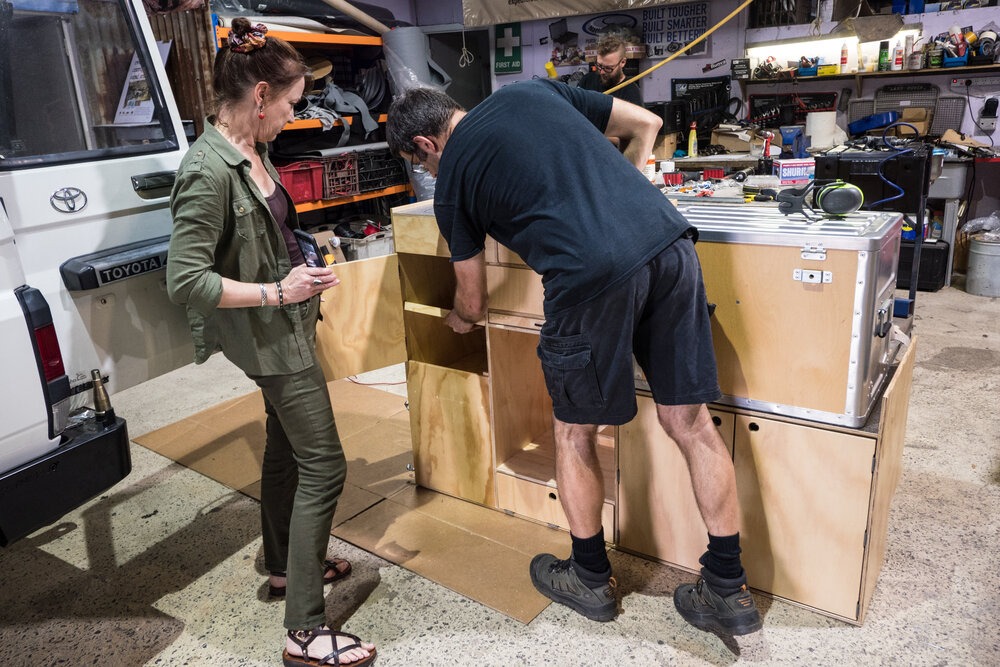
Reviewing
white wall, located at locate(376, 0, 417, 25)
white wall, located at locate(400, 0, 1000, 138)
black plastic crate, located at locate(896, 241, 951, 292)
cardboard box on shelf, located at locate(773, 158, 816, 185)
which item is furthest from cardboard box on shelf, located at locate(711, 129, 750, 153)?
white wall, located at locate(376, 0, 417, 25)

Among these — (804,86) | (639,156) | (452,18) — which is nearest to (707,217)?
(639,156)

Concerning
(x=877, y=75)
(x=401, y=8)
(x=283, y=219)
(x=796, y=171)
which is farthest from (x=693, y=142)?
(x=283, y=219)

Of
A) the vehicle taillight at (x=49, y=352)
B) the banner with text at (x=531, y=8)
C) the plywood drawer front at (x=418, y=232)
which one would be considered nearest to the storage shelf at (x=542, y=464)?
the plywood drawer front at (x=418, y=232)

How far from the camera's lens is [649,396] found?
2.27m

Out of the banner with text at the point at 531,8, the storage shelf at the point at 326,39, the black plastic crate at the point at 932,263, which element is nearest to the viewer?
the black plastic crate at the point at 932,263

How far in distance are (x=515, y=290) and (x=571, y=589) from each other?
927 millimetres

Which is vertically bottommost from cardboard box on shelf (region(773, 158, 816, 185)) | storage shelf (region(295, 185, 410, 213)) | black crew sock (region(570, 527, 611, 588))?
black crew sock (region(570, 527, 611, 588))

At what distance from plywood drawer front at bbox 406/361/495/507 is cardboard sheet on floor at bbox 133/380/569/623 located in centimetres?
7

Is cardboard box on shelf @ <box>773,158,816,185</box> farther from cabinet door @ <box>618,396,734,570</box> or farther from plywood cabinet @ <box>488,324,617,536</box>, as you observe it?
cabinet door @ <box>618,396,734,570</box>

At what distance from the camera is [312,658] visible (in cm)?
201

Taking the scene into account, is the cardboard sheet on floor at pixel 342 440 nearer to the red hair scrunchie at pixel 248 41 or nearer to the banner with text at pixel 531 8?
the red hair scrunchie at pixel 248 41

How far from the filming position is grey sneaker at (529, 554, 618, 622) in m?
2.17

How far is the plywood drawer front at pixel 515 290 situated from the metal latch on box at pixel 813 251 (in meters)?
0.79

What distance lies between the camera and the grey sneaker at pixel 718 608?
2.02 metres
